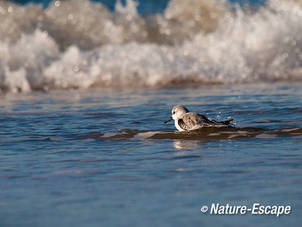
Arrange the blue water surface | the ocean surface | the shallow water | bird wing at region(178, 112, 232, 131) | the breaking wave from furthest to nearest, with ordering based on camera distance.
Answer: the blue water surface < the breaking wave < bird wing at region(178, 112, 232, 131) < the ocean surface < the shallow water

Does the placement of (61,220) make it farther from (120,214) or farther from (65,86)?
(65,86)

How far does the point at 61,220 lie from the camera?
3.49 meters

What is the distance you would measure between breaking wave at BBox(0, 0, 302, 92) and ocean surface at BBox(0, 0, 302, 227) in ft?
0.10

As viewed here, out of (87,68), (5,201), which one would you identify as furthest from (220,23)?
(5,201)

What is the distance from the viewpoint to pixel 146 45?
13398 millimetres

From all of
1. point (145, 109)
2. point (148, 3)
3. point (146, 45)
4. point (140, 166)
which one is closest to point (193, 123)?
point (140, 166)

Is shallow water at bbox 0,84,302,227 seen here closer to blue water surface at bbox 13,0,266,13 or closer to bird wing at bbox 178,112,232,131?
bird wing at bbox 178,112,232,131

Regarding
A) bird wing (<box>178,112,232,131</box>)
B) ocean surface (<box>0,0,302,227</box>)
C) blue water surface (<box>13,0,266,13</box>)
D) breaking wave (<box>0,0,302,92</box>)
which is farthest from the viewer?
blue water surface (<box>13,0,266,13</box>)

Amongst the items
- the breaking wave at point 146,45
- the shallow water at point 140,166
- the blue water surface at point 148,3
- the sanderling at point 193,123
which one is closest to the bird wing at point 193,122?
the sanderling at point 193,123

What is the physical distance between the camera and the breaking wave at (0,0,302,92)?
40.9 feet

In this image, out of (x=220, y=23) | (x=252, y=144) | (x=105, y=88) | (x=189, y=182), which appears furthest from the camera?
(x=220, y=23)

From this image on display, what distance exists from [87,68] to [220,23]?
3481mm

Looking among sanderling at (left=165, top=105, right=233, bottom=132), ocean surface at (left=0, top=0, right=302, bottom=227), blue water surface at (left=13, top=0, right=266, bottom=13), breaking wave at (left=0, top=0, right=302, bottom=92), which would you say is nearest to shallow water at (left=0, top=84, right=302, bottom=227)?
ocean surface at (left=0, top=0, right=302, bottom=227)

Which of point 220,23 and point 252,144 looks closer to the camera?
point 252,144
